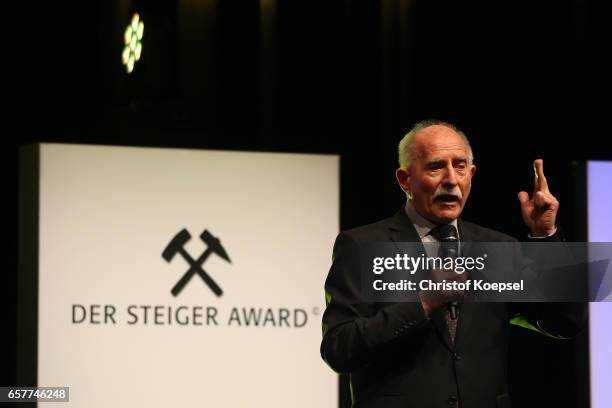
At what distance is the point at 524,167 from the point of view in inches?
193

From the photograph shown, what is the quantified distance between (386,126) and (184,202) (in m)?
1.07

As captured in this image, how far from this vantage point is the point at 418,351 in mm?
2637

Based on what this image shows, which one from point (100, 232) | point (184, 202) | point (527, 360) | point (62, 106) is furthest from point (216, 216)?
point (527, 360)

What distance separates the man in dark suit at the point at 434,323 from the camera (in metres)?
2.60

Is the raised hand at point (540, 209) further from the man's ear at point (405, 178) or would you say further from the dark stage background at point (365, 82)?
the dark stage background at point (365, 82)

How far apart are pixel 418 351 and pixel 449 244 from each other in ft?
0.96

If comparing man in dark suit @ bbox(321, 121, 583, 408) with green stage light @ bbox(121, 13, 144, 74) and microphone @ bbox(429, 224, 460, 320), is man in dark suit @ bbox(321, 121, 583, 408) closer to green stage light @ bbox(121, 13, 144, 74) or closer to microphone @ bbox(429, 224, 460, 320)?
microphone @ bbox(429, 224, 460, 320)

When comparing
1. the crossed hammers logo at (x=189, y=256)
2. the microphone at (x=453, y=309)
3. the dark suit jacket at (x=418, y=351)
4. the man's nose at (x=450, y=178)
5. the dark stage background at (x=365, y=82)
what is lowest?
the dark suit jacket at (x=418, y=351)

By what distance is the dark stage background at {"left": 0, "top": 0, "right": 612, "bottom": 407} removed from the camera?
4637 millimetres

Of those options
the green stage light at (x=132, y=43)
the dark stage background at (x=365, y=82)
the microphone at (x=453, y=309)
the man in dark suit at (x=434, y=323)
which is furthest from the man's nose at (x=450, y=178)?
the green stage light at (x=132, y=43)

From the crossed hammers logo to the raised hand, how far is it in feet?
6.56

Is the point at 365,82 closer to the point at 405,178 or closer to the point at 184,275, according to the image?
the point at 184,275

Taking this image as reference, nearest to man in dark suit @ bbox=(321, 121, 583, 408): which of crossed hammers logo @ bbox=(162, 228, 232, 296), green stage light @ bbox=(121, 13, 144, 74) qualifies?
crossed hammers logo @ bbox=(162, 228, 232, 296)

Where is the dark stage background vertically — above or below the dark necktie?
above
